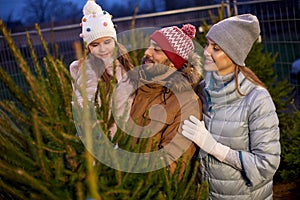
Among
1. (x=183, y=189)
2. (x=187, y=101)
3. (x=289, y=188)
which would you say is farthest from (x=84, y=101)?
(x=289, y=188)

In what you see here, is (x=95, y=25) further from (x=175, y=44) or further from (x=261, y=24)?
(x=261, y=24)

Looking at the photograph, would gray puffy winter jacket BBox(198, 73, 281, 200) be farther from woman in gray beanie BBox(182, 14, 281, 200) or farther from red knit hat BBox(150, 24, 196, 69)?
red knit hat BBox(150, 24, 196, 69)

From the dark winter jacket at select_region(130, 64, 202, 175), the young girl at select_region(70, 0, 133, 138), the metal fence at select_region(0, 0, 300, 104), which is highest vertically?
the young girl at select_region(70, 0, 133, 138)

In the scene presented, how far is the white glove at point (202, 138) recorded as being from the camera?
8.50ft

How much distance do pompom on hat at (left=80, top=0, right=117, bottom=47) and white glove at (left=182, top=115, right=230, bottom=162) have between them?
1031 mm

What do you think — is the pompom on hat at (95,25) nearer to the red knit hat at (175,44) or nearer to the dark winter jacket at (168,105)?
the red knit hat at (175,44)

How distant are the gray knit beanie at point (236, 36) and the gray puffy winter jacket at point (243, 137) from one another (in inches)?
4.8

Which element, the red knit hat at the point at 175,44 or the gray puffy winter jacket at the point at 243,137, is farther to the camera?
the red knit hat at the point at 175,44

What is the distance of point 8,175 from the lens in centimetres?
196

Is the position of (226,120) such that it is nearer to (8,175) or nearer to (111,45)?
(111,45)

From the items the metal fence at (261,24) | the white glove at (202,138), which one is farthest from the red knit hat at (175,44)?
the metal fence at (261,24)

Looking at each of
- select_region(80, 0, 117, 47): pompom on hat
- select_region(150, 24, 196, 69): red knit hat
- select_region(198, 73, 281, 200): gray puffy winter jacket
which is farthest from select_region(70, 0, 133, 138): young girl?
select_region(198, 73, 281, 200): gray puffy winter jacket

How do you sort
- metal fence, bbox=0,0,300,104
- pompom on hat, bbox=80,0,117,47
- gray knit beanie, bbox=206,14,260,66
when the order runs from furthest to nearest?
metal fence, bbox=0,0,300,104 → pompom on hat, bbox=80,0,117,47 → gray knit beanie, bbox=206,14,260,66

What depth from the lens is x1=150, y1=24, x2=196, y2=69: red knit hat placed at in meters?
2.86
